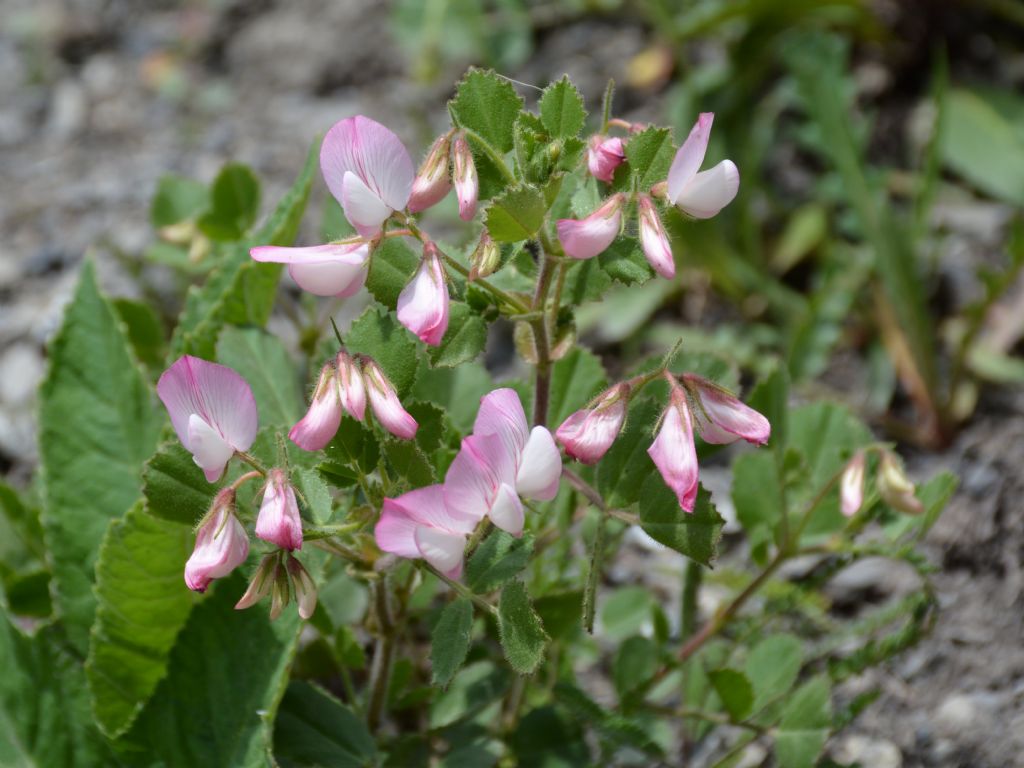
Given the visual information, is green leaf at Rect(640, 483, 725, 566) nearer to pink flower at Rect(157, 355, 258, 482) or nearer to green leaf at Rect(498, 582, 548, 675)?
green leaf at Rect(498, 582, 548, 675)

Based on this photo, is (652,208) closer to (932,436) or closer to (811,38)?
(932,436)

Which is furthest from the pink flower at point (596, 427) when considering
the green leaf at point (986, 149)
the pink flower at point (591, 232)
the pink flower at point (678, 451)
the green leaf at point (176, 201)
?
the green leaf at point (986, 149)

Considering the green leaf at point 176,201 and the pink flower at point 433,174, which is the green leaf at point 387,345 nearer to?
the pink flower at point 433,174

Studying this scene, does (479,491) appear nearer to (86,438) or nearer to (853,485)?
(853,485)

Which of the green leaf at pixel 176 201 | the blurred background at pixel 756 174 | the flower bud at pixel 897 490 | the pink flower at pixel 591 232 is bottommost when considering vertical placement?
the blurred background at pixel 756 174

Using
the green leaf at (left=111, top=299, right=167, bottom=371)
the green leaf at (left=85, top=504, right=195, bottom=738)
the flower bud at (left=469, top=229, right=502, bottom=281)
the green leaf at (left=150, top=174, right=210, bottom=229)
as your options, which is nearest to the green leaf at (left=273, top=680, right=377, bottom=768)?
the green leaf at (left=85, top=504, right=195, bottom=738)
